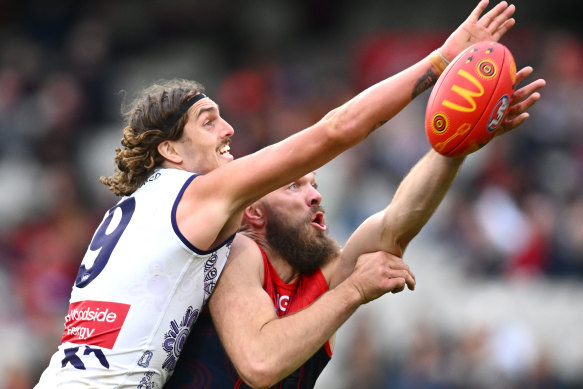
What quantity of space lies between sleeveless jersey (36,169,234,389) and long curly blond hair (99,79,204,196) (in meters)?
0.37

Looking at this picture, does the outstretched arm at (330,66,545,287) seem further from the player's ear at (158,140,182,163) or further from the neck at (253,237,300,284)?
the player's ear at (158,140,182,163)

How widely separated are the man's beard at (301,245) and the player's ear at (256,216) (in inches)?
2.8

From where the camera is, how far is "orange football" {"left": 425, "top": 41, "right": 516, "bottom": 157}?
13.5ft

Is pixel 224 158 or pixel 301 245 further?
pixel 301 245

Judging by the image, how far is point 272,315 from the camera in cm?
434

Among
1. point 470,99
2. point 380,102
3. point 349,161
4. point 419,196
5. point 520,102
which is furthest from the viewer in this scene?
point 349,161

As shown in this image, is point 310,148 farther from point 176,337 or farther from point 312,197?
point 176,337

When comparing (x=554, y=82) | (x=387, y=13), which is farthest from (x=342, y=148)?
(x=387, y=13)

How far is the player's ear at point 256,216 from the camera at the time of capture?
5.20 m

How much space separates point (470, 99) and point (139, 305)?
183cm

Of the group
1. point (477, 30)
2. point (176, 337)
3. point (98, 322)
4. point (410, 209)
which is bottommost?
point (176, 337)

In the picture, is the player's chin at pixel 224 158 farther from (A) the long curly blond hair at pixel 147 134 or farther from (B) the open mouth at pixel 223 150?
(A) the long curly blond hair at pixel 147 134

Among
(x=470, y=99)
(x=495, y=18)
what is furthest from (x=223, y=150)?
(x=495, y=18)

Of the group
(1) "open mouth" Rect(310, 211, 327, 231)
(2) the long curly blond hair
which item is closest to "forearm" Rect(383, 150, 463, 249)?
(1) "open mouth" Rect(310, 211, 327, 231)
